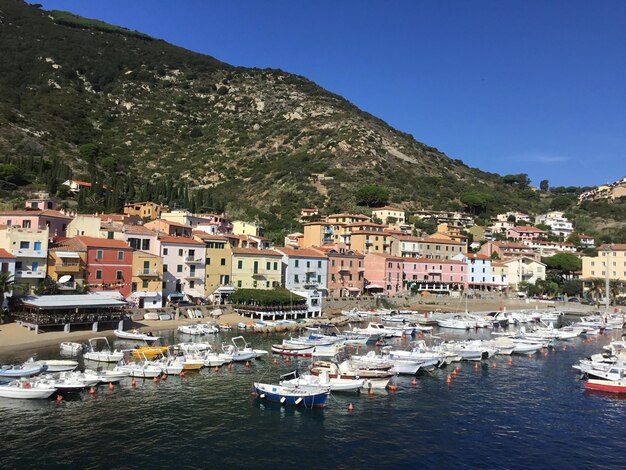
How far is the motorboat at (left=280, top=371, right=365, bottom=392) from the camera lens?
111ft

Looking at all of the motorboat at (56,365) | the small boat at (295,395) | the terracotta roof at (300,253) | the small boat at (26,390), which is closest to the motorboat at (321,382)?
the small boat at (295,395)

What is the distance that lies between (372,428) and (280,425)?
5.28 m

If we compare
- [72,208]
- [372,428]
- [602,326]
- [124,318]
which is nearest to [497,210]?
[602,326]

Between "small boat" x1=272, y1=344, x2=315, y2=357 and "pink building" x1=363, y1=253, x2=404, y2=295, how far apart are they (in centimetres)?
4475

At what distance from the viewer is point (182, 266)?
68000 millimetres

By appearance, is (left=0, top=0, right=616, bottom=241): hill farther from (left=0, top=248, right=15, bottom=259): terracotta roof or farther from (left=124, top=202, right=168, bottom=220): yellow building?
(left=0, top=248, right=15, bottom=259): terracotta roof

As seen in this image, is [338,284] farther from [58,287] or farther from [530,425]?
[530,425]

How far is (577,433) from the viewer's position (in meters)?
29.3

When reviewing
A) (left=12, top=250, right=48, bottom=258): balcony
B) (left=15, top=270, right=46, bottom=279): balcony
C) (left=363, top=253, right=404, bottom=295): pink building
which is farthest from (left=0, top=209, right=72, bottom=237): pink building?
(left=363, top=253, right=404, bottom=295): pink building

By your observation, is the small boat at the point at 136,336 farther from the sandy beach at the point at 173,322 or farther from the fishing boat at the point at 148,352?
the fishing boat at the point at 148,352

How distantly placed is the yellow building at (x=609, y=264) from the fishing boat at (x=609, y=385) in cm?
8230

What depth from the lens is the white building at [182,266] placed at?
66.4 meters

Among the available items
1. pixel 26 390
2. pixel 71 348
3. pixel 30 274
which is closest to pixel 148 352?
pixel 71 348

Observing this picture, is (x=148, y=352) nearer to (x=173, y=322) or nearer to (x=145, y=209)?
(x=173, y=322)
